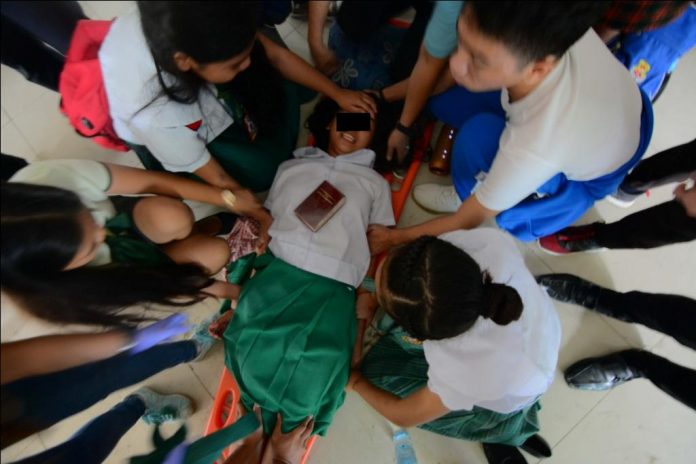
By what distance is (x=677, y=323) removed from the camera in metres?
1.02

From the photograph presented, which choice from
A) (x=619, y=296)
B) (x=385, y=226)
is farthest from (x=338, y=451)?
A: (x=619, y=296)

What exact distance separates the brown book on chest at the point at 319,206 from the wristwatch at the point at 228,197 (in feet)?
0.58

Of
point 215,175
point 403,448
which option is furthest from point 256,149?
point 403,448

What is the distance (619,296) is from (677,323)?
21 cm

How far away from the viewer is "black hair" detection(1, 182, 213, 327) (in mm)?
663

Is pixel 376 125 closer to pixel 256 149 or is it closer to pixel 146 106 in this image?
pixel 256 149

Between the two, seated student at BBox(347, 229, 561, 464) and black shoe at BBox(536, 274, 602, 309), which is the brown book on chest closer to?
seated student at BBox(347, 229, 561, 464)

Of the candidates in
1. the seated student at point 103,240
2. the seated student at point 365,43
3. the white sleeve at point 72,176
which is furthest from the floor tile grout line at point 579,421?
the white sleeve at point 72,176

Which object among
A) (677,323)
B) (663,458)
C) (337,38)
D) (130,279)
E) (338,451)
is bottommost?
(338,451)

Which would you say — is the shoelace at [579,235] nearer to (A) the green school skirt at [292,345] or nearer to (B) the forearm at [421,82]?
(B) the forearm at [421,82]

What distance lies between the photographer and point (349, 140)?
49.4 inches

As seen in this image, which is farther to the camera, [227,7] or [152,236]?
[152,236]

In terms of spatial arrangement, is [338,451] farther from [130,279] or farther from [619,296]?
[619,296]

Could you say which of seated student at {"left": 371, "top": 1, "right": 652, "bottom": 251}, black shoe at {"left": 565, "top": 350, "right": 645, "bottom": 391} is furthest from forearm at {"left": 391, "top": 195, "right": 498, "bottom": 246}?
black shoe at {"left": 565, "top": 350, "right": 645, "bottom": 391}
